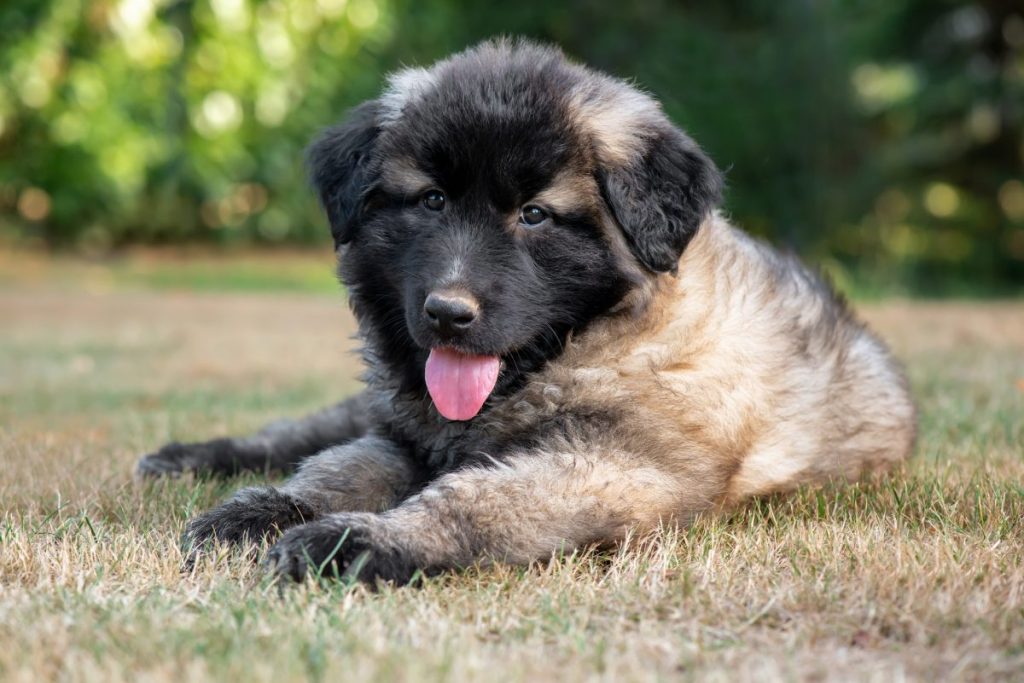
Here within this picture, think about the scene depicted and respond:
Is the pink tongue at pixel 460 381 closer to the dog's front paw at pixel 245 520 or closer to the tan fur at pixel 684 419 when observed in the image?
the tan fur at pixel 684 419

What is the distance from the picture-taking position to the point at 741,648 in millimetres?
2102

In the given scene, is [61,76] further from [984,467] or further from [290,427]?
[984,467]

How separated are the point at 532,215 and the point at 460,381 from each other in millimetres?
480

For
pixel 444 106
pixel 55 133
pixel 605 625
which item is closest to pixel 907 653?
pixel 605 625

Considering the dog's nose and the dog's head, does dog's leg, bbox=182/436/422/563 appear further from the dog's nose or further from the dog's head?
the dog's nose

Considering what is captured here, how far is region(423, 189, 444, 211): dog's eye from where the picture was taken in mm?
3016

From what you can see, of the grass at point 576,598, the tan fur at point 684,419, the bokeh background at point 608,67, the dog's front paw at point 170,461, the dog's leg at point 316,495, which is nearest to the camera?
the grass at point 576,598

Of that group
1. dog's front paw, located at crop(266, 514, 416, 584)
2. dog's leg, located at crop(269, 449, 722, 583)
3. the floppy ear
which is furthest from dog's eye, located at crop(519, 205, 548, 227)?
dog's front paw, located at crop(266, 514, 416, 584)

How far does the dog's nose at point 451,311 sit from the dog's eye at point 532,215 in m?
0.29

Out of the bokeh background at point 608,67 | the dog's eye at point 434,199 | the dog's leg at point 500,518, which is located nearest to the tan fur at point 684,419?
the dog's leg at point 500,518

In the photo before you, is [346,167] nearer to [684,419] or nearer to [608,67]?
[684,419]

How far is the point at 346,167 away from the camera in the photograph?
3262 mm

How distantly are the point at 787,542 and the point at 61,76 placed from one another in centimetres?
1550

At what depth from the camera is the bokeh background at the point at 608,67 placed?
14086 mm
